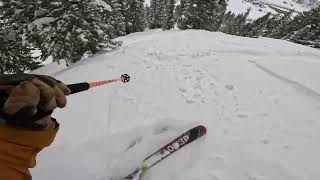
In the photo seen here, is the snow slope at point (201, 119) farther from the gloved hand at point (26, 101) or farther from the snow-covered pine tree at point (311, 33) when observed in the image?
the snow-covered pine tree at point (311, 33)

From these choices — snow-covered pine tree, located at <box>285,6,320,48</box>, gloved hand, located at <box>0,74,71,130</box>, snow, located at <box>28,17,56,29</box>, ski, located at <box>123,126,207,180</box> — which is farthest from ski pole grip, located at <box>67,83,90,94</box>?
snow-covered pine tree, located at <box>285,6,320,48</box>

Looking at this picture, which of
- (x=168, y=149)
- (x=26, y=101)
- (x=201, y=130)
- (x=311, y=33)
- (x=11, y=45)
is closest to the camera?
(x=26, y=101)

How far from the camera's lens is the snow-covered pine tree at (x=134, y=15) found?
128ft

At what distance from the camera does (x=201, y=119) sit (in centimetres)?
652

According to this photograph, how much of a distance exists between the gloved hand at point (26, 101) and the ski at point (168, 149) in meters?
3.00

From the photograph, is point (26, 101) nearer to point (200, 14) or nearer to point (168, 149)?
point (168, 149)

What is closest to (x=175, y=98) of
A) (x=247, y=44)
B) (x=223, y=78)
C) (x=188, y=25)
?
(x=223, y=78)

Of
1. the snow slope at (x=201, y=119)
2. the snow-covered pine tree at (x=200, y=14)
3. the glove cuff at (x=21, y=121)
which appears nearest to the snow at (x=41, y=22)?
the snow slope at (x=201, y=119)

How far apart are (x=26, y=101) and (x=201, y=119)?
5.12 m

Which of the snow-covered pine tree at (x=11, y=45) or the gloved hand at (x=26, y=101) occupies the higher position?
the gloved hand at (x=26, y=101)

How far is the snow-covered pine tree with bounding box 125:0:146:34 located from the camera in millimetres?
38938

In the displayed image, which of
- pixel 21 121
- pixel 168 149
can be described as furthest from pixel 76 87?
pixel 168 149

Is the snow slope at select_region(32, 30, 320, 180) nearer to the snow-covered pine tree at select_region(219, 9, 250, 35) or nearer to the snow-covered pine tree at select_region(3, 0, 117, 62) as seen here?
the snow-covered pine tree at select_region(3, 0, 117, 62)

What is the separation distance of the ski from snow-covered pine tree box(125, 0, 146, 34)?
36164 millimetres
